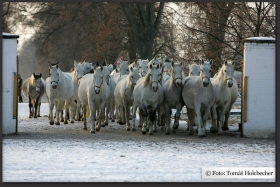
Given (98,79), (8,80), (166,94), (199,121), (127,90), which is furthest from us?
(127,90)

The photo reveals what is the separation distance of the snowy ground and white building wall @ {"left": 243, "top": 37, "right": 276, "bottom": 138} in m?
0.65

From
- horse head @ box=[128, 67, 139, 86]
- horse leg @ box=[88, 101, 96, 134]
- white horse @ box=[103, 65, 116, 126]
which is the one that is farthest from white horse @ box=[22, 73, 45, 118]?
horse leg @ box=[88, 101, 96, 134]

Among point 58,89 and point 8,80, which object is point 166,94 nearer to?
point 8,80

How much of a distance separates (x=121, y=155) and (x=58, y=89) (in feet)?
32.8

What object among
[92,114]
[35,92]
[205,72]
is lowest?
[92,114]

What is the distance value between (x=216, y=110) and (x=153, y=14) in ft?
71.6

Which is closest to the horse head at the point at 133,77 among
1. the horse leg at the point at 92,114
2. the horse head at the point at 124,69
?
the horse leg at the point at 92,114

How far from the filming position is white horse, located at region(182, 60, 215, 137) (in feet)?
67.9

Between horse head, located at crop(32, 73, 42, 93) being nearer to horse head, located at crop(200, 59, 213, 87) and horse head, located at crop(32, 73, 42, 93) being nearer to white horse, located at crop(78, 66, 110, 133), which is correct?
white horse, located at crop(78, 66, 110, 133)

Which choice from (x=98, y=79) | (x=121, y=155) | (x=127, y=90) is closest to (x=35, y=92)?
(x=127, y=90)

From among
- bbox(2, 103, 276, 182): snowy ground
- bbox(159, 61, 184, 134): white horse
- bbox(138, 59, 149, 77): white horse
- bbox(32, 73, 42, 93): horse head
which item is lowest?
bbox(2, 103, 276, 182): snowy ground

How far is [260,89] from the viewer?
20969 millimetres

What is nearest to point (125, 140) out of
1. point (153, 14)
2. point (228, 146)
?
point (228, 146)

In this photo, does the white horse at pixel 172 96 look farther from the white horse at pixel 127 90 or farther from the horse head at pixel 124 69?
the horse head at pixel 124 69
